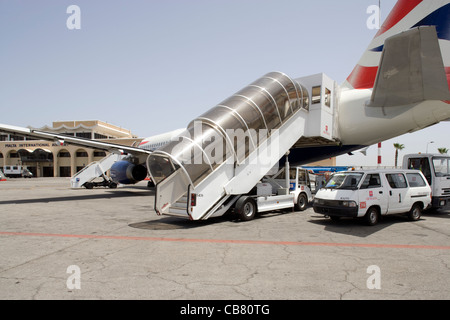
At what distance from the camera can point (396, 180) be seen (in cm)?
1072

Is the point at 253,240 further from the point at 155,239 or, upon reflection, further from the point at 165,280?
the point at 165,280

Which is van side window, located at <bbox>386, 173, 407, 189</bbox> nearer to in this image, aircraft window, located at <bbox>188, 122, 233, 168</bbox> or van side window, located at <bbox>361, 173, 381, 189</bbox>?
van side window, located at <bbox>361, 173, 381, 189</bbox>

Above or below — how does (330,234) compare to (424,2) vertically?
below

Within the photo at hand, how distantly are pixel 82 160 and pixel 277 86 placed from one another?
64530 mm

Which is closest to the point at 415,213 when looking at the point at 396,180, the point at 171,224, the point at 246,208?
the point at 396,180

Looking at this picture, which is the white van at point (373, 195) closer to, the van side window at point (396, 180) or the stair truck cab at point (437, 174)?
the van side window at point (396, 180)

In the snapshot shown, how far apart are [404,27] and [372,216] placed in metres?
9.21

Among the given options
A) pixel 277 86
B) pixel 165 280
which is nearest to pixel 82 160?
pixel 277 86

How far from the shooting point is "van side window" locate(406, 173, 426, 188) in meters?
11.1

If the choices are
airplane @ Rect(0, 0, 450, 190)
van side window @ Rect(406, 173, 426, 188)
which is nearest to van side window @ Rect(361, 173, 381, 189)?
van side window @ Rect(406, 173, 426, 188)

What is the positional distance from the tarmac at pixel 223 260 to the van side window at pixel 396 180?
135cm

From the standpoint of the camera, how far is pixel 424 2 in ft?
42.7

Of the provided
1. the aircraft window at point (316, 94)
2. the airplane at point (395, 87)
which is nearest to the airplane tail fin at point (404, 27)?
the airplane at point (395, 87)

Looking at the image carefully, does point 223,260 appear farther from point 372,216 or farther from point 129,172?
point 129,172
